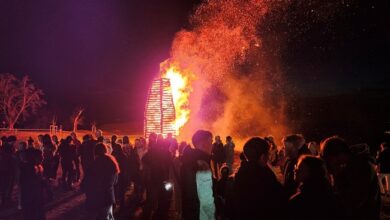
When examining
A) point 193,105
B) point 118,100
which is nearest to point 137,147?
point 193,105

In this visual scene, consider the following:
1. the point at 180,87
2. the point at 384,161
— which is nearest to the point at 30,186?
the point at 384,161

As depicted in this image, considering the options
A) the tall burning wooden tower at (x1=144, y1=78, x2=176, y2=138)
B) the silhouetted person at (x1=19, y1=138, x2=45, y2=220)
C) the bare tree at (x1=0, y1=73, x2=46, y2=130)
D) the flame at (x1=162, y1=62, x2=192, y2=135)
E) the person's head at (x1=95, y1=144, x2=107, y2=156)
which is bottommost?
the silhouetted person at (x1=19, y1=138, x2=45, y2=220)

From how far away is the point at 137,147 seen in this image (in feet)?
37.4

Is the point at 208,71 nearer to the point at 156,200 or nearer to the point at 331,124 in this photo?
the point at 156,200

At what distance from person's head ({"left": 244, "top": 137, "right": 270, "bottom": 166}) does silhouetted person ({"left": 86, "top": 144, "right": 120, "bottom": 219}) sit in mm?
3119

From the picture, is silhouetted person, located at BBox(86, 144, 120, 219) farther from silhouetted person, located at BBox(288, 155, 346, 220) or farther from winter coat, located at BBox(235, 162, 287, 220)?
silhouetted person, located at BBox(288, 155, 346, 220)

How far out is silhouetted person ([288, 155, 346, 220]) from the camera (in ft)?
9.52

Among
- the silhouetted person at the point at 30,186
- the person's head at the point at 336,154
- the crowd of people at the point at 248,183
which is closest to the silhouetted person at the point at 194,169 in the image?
the crowd of people at the point at 248,183

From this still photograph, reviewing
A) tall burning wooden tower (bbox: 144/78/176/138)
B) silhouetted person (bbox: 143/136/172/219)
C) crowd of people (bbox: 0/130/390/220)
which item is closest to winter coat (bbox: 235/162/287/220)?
crowd of people (bbox: 0/130/390/220)

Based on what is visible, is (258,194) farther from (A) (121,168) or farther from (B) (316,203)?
(A) (121,168)

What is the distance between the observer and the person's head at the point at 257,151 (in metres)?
3.53

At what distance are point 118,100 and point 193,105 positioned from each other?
39.2 meters

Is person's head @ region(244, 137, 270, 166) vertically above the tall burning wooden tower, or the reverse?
the tall burning wooden tower

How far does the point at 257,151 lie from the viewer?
3.52 meters
